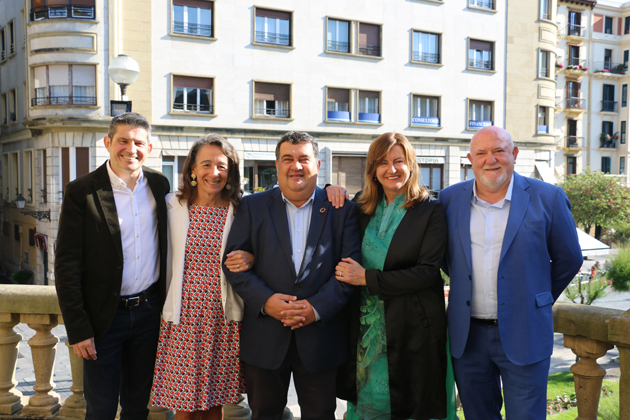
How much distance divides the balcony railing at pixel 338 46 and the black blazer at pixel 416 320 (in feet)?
69.2

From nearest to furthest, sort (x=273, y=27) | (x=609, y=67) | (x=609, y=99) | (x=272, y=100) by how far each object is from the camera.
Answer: (x=273, y=27), (x=272, y=100), (x=609, y=67), (x=609, y=99)

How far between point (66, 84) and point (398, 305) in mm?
20425

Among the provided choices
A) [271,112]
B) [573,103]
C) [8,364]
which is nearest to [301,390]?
[8,364]

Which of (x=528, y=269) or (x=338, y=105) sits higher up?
(x=338, y=105)

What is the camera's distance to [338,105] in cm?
2320

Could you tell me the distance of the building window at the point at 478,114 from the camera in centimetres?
2603

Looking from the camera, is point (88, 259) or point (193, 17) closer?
point (88, 259)

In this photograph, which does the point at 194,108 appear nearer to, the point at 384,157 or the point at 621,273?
the point at 621,273

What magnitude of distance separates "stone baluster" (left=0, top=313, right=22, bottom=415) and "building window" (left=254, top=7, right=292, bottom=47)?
772 inches

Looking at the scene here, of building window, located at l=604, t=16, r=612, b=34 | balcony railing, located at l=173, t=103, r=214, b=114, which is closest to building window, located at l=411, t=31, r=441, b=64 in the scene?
balcony railing, located at l=173, t=103, r=214, b=114

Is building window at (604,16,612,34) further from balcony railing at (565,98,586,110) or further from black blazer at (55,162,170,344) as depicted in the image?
black blazer at (55,162,170,344)

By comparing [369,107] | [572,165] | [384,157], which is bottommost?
[384,157]

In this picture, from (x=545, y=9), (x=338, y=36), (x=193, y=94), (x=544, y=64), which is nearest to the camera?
(x=193, y=94)

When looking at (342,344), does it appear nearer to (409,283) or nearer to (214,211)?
(409,283)
